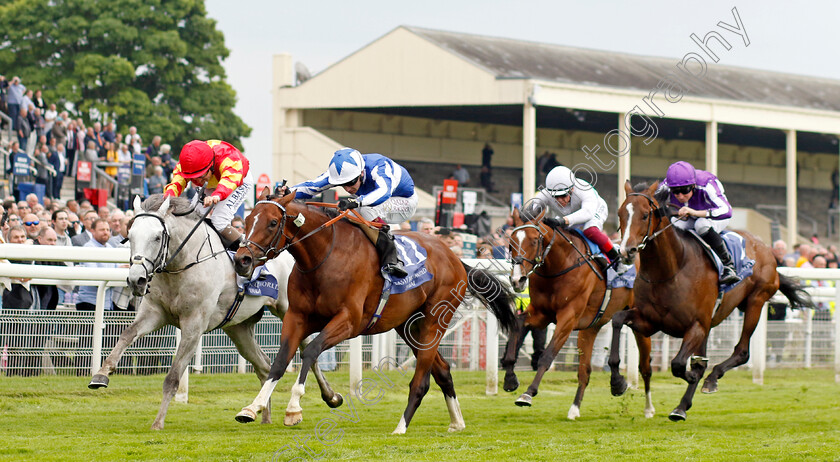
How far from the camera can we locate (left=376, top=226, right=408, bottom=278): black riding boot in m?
→ 7.08

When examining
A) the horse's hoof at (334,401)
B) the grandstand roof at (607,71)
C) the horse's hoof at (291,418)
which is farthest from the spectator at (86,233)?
the grandstand roof at (607,71)

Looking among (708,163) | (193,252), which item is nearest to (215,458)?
(193,252)

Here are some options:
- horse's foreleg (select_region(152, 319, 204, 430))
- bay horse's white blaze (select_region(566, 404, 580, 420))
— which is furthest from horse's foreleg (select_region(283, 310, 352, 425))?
bay horse's white blaze (select_region(566, 404, 580, 420))

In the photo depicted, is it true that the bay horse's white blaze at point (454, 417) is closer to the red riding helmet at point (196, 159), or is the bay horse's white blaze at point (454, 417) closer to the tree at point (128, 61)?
the red riding helmet at point (196, 159)

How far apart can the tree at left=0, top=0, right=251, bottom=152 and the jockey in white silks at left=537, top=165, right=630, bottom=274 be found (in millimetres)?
21421

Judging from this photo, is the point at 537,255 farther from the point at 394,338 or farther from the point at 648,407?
the point at 394,338

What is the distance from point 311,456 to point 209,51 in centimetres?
2736

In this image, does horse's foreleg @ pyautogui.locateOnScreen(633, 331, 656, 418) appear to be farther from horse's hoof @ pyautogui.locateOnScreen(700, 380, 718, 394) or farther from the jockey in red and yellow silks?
the jockey in red and yellow silks

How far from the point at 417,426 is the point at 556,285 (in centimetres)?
148

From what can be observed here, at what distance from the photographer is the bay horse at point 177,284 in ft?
22.3

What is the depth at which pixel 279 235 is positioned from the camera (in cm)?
649

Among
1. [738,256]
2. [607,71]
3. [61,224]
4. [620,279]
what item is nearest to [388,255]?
[620,279]

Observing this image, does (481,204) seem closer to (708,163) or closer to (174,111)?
(708,163)

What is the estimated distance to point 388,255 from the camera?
7113 millimetres
